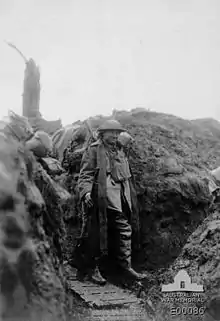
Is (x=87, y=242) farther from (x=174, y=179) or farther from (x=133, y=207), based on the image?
(x=174, y=179)

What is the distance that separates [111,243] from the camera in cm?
580

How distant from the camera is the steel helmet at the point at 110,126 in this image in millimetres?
6066

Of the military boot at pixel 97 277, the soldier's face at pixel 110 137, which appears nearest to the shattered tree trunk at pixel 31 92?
the soldier's face at pixel 110 137

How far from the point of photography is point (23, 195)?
5.24 meters

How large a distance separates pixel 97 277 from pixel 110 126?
1707 millimetres

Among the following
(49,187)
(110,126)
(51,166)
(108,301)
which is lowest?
(108,301)

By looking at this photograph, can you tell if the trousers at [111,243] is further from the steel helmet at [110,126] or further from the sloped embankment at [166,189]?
the steel helmet at [110,126]

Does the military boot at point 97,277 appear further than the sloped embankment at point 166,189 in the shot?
No

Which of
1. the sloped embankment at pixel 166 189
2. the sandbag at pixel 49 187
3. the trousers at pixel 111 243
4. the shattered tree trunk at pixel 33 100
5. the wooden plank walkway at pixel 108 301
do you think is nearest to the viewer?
the wooden plank walkway at pixel 108 301

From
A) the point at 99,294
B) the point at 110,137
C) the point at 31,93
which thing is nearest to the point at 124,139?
the point at 110,137

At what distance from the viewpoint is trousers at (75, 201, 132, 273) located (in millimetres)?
5723

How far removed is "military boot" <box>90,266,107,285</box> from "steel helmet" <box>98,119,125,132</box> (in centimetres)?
157

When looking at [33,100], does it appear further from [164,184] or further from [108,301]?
[108,301]

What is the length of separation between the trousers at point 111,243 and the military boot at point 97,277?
0.05 meters
